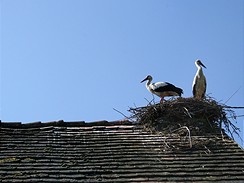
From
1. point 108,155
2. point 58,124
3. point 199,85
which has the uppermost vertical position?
point 199,85

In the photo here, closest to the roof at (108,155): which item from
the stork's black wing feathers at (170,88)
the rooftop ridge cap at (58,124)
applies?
the rooftop ridge cap at (58,124)

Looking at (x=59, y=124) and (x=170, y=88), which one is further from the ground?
(x=170, y=88)

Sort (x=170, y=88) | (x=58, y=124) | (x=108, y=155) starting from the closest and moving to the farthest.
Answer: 1. (x=108, y=155)
2. (x=58, y=124)
3. (x=170, y=88)

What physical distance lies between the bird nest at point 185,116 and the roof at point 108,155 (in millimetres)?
426

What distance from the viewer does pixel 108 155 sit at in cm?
689

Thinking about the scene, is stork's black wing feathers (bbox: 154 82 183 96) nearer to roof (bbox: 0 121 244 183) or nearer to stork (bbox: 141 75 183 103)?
stork (bbox: 141 75 183 103)

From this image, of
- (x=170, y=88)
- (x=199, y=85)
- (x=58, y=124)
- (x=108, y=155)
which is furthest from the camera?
(x=199, y=85)

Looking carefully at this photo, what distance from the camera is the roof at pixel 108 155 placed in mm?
6094

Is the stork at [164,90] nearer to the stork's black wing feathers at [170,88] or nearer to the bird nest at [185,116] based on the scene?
the stork's black wing feathers at [170,88]

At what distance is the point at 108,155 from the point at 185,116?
106 inches

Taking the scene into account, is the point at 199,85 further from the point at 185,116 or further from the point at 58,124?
the point at 58,124

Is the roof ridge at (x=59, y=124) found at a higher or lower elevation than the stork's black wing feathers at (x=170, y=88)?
lower

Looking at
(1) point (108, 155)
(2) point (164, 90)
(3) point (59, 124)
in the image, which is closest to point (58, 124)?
(3) point (59, 124)

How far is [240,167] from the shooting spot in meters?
6.42
